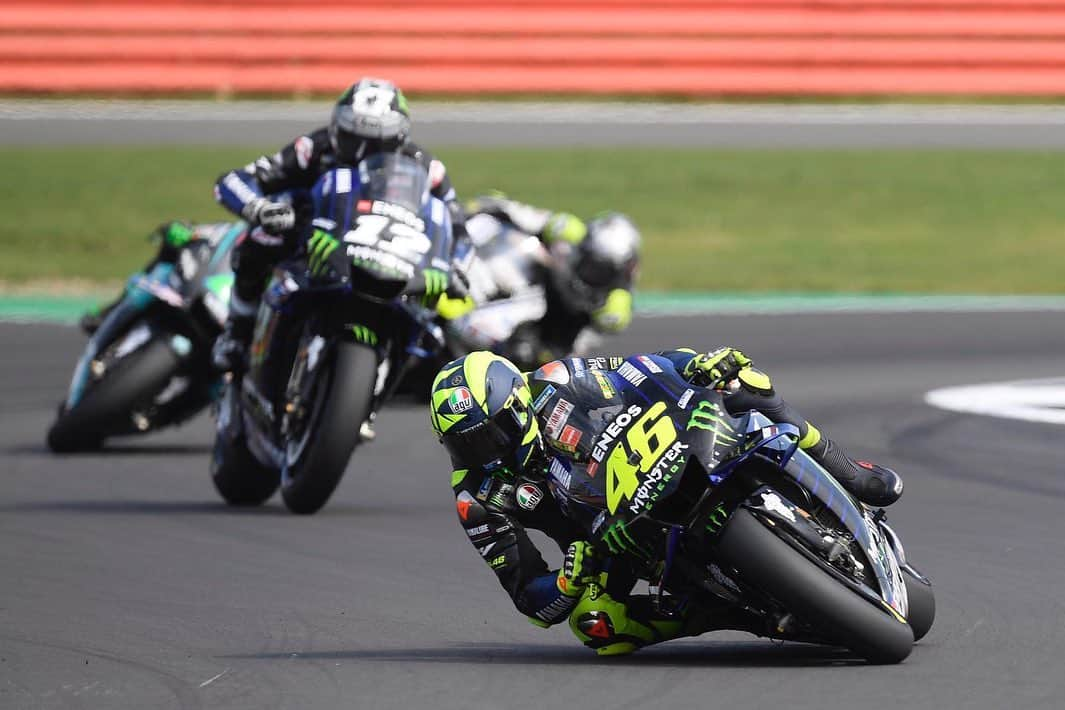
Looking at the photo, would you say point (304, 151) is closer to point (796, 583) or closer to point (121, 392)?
point (121, 392)

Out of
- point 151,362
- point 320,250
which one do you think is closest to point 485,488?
point 320,250

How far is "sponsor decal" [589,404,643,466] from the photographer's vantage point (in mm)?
5621

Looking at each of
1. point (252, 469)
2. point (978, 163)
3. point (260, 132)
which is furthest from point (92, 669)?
point (978, 163)

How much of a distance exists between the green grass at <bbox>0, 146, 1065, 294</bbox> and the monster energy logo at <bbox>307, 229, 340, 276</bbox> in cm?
901

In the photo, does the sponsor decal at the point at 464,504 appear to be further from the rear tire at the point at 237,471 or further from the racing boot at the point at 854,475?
the rear tire at the point at 237,471

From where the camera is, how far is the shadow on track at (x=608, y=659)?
5.73 meters

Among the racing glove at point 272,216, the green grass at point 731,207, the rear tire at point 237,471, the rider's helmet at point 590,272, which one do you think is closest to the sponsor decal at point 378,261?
Answer: the racing glove at point 272,216

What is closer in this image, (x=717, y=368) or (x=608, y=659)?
(x=717, y=368)

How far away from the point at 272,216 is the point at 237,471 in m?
1.16

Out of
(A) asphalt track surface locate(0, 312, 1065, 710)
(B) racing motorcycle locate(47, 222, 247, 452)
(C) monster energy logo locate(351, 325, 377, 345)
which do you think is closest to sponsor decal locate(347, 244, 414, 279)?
(C) monster energy logo locate(351, 325, 377, 345)

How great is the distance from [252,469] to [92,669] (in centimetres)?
317

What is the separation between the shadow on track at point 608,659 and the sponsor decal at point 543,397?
0.70 m

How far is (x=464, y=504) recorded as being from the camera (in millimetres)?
6023

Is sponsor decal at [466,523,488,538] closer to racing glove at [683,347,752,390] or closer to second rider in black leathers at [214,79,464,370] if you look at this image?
racing glove at [683,347,752,390]
